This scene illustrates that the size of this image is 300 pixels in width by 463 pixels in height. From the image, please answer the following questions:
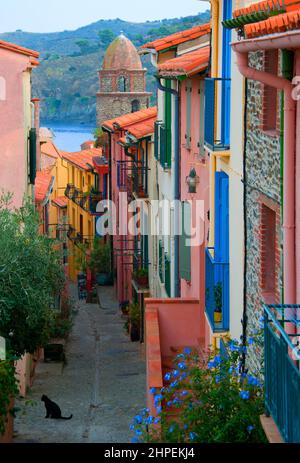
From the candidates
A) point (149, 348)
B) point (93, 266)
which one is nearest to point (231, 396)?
point (149, 348)

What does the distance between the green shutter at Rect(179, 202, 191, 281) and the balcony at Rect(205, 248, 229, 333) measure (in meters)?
6.00

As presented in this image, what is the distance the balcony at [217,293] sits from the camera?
14.0 metres

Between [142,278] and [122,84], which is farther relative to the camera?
[122,84]

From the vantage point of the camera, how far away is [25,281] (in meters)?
19.2

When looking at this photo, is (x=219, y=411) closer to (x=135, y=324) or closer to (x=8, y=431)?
(x=8, y=431)

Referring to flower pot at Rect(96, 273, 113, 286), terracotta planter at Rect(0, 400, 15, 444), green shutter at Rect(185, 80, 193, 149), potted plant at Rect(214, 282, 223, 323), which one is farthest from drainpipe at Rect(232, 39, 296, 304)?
flower pot at Rect(96, 273, 113, 286)

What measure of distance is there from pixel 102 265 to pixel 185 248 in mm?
28781

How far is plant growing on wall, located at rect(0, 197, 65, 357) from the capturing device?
1878cm

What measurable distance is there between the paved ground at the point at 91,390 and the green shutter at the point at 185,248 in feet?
11.1

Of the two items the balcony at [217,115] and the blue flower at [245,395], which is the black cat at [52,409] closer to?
the balcony at [217,115]

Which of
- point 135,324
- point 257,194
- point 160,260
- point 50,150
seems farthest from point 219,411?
point 50,150

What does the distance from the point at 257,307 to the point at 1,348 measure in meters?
7.44

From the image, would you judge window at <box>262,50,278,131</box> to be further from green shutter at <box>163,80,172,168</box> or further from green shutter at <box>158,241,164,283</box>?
green shutter at <box>158,241,164,283</box>

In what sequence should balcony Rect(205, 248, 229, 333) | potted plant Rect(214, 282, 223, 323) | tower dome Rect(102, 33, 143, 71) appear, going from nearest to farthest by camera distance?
balcony Rect(205, 248, 229, 333) < potted plant Rect(214, 282, 223, 323) < tower dome Rect(102, 33, 143, 71)
